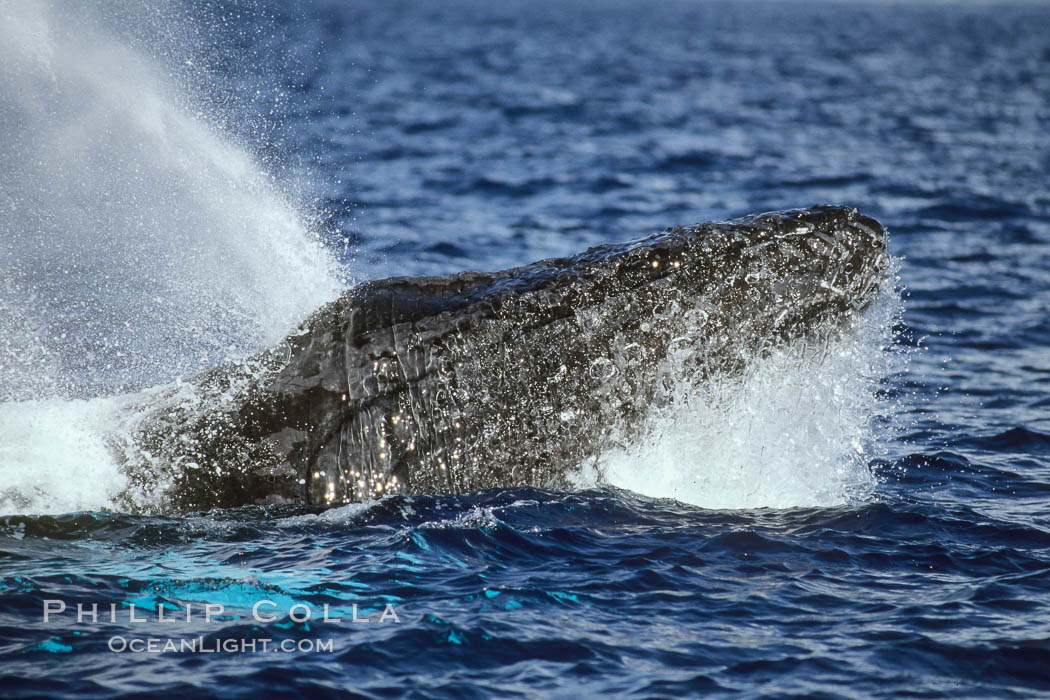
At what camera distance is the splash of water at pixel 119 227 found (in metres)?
9.79

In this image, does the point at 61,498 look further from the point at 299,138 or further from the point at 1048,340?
the point at 299,138

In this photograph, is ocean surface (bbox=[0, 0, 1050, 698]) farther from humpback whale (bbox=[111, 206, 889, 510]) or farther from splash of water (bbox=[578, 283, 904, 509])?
humpback whale (bbox=[111, 206, 889, 510])

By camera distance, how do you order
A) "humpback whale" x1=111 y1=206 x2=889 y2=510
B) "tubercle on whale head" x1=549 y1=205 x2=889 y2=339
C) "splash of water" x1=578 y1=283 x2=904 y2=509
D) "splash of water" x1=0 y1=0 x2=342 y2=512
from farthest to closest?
"splash of water" x1=0 y1=0 x2=342 y2=512
"splash of water" x1=578 y1=283 x2=904 y2=509
"tubercle on whale head" x1=549 y1=205 x2=889 y2=339
"humpback whale" x1=111 y1=206 x2=889 y2=510

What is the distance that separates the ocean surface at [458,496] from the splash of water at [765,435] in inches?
1.2

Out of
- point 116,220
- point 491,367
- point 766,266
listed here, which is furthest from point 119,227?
point 766,266

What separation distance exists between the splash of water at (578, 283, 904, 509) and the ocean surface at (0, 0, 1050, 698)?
29mm

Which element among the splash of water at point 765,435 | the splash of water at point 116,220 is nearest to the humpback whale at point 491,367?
the splash of water at point 765,435

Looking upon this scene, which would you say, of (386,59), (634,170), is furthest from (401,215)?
(386,59)

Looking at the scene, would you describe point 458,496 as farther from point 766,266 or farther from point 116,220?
point 116,220

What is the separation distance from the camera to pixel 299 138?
76.6 feet

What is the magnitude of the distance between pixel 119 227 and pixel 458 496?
23.0 feet

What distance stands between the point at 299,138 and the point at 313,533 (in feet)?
56.9

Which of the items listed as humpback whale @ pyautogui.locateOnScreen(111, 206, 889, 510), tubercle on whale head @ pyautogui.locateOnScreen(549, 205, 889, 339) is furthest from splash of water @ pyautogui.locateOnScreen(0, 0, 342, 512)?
tubercle on whale head @ pyautogui.locateOnScreen(549, 205, 889, 339)

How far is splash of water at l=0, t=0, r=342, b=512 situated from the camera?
979 cm
